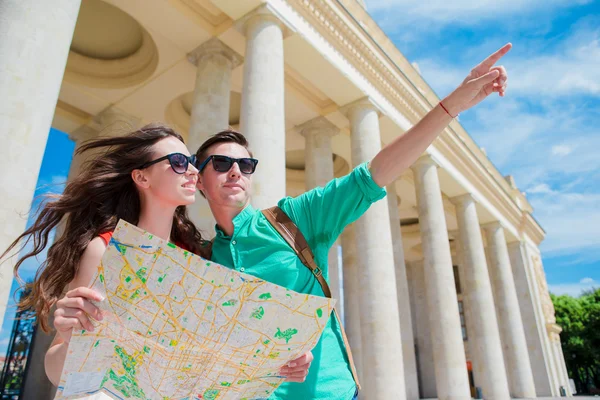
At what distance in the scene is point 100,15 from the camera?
55.5ft

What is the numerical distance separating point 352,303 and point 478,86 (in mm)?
20313

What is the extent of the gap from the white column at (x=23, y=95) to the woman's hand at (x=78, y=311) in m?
5.10

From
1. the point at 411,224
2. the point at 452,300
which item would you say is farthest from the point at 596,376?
the point at 452,300

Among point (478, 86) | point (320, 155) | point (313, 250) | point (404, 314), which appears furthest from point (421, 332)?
point (478, 86)

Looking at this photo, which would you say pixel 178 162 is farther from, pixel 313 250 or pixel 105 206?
pixel 313 250

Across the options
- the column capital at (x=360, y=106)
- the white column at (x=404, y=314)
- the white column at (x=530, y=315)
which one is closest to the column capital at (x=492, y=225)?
the white column at (x=530, y=315)

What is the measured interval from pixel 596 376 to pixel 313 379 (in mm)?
84349

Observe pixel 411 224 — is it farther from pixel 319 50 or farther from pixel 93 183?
pixel 93 183

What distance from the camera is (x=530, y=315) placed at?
36.8 meters

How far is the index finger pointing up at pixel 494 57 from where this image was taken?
3.02 metres

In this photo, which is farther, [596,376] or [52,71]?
[596,376]

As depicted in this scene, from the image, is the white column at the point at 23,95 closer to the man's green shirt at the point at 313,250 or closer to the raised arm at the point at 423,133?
the man's green shirt at the point at 313,250

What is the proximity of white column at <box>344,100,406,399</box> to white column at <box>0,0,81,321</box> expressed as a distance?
494 inches

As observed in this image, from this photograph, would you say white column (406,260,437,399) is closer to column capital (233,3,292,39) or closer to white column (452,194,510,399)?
white column (452,194,510,399)
